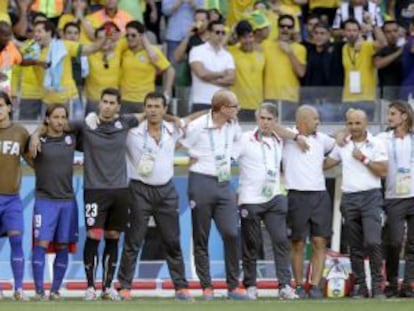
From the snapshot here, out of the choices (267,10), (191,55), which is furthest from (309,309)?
(267,10)

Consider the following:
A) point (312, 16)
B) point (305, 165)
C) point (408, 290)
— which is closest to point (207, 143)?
point (305, 165)

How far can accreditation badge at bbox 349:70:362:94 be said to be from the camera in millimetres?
21812

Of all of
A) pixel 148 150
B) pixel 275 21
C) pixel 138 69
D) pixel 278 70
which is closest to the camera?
pixel 148 150

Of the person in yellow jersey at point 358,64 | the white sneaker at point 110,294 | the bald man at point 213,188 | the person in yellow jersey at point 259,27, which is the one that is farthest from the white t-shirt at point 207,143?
the person in yellow jersey at point 259,27

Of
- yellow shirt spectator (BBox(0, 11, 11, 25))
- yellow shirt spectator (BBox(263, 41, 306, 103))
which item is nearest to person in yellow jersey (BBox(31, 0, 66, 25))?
yellow shirt spectator (BBox(0, 11, 11, 25))

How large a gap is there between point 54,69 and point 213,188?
388 centimetres

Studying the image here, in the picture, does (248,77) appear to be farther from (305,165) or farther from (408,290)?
(408,290)

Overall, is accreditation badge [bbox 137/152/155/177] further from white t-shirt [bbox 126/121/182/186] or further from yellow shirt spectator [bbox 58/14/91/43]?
yellow shirt spectator [bbox 58/14/91/43]

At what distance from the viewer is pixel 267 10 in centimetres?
2338

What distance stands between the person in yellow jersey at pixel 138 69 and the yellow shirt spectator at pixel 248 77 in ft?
2.89

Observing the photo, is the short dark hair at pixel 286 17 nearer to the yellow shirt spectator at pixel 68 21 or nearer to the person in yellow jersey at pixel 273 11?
the person in yellow jersey at pixel 273 11

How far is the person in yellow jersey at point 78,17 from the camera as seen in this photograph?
72.7ft

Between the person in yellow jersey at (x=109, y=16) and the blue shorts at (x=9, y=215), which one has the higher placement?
the person in yellow jersey at (x=109, y=16)

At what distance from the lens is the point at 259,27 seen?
73.3 ft
